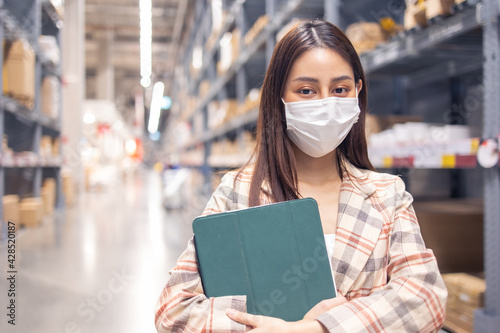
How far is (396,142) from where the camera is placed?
260cm

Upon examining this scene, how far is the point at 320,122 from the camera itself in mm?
1100

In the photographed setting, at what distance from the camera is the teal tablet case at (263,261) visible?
932mm

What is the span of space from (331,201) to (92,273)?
261 centimetres

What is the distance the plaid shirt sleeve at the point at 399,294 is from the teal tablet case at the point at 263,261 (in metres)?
0.08

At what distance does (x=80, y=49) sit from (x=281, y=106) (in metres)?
9.70

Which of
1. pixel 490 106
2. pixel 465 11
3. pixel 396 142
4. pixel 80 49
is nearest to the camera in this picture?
pixel 490 106

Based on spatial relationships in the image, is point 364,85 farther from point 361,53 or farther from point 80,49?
point 80,49

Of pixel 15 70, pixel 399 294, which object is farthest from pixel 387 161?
pixel 15 70

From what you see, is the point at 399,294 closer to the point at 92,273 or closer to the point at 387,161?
the point at 387,161

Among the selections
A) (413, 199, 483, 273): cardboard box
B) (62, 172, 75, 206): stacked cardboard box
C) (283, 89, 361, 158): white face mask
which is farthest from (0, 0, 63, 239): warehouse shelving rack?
(283, 89, 361, 158): white face mask

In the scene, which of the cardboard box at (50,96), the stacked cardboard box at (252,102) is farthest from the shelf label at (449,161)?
the cardboard box at (50,96)

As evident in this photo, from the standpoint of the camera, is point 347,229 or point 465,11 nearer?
point 347,229

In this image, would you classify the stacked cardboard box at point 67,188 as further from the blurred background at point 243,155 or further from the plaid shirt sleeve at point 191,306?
the plaid shirt sleeve at point 191,306

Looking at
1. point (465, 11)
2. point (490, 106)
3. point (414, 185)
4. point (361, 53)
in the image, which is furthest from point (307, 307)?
point (414, 185)
